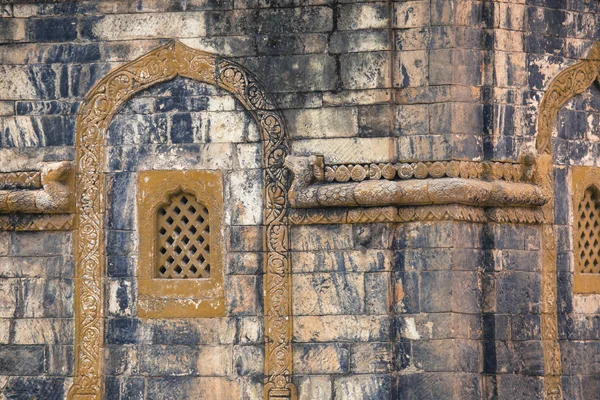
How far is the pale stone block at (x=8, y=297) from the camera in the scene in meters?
16.1

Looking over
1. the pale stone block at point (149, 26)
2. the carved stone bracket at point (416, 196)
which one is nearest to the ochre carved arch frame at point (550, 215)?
the carved stone bracket at point (416, 196)

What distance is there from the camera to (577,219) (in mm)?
16344

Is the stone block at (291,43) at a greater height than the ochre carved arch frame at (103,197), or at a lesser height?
greater

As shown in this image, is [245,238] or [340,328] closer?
[340,328]

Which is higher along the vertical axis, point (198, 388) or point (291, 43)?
point (291, 43)

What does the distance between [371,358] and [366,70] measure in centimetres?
282

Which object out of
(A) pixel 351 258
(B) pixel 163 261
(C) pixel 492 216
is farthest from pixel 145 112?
(C) pixel 492 216

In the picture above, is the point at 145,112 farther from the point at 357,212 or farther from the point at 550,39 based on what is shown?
the point at 550,39

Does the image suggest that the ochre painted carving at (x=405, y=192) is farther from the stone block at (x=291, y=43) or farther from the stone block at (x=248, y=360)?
the stone block at (x=248, y=360)

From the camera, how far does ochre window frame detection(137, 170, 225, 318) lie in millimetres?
15781

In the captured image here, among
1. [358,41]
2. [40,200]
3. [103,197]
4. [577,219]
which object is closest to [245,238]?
[103,197]

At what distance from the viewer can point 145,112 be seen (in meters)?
16.1

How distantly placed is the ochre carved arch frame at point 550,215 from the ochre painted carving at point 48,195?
4.77 metres

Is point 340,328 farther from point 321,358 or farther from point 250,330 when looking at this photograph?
point 250,330
